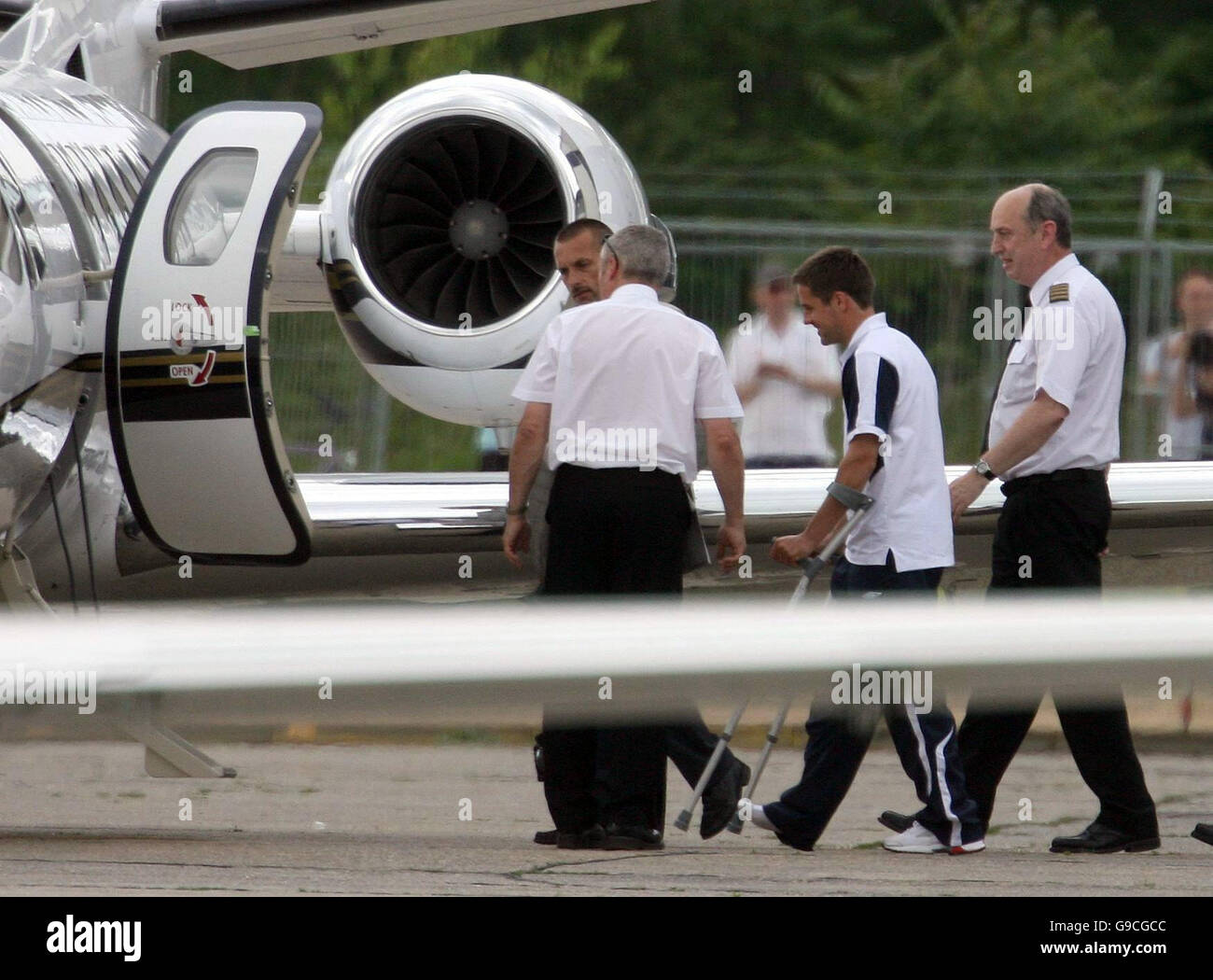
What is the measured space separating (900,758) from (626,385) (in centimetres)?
124

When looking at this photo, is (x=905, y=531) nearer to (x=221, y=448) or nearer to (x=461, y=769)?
(x=221, y=448)

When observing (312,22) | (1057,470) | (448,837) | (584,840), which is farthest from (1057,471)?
(312,22)

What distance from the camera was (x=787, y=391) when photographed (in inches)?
363

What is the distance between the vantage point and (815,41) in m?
23.6

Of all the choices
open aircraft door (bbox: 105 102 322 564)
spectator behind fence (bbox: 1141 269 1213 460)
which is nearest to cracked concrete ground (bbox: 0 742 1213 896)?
open aircraft door (bbox: 105 102 322 564)

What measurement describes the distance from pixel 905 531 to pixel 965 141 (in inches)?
565

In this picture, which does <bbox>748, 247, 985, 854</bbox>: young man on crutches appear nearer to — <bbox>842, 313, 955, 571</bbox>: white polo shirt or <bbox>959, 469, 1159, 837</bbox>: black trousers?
<bbox>842, 313, 955, 571</bbox>: white polo shirt

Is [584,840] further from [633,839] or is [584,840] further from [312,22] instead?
[312,22]

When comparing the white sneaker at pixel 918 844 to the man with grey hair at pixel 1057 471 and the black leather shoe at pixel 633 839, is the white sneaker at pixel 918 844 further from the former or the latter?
the black leather shoe at pixel 633 839

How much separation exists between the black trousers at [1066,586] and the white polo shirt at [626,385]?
0.89 meters

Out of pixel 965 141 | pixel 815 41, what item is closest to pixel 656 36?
pixel 815 41

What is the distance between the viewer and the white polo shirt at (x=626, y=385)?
5.27 m

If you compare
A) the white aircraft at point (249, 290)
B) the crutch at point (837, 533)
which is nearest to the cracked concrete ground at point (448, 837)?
the crutch at point (837, 533)
